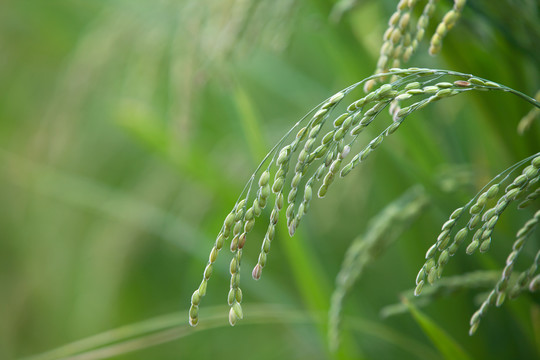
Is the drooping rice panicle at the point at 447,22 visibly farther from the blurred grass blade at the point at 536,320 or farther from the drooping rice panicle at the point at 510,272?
the blurred grass blade at the point at 536,320

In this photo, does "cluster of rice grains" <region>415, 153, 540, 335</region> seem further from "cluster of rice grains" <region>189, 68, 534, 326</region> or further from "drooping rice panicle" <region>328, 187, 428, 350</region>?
"drooping rice panicle" <region>328, 187, 428, 350</region>

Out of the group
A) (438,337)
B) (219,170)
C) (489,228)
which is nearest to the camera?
(489,228)

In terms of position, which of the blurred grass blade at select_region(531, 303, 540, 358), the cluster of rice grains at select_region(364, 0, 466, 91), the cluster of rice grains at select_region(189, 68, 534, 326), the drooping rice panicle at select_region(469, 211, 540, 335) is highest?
the cluster of rice grains at select_region(364, 0, 466, 91)

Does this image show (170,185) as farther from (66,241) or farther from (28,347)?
(28,347)

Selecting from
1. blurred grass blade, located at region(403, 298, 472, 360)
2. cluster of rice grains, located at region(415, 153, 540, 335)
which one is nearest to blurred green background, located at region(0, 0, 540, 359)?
blurred grass blade, located at region(403, 298, 472, 360)

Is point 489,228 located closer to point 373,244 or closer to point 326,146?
point 326,146

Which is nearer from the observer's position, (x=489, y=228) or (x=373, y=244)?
(x=489, y=228)

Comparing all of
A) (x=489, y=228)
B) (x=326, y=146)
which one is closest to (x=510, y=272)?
(x=489, y=228)

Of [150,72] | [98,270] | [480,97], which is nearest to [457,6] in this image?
[480,97]

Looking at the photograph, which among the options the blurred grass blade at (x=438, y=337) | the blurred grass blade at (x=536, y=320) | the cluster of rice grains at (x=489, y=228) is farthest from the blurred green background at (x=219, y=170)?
the cluster of rice grains at (x=489, y=228)
